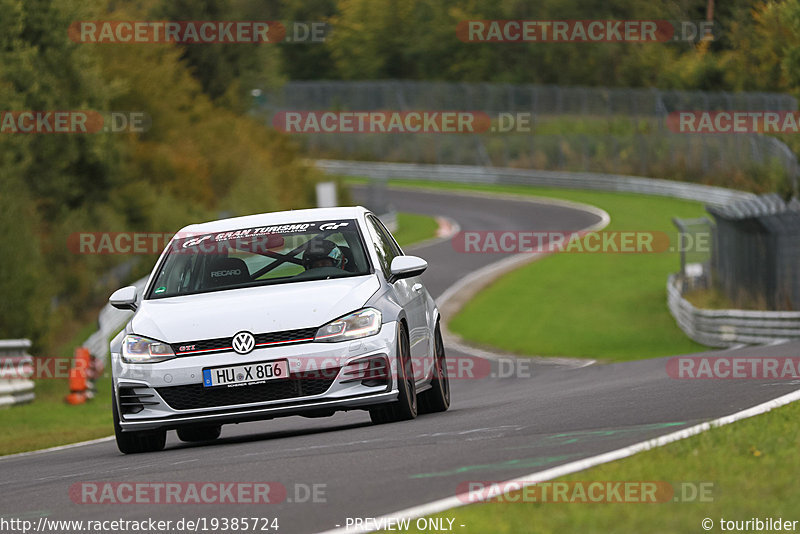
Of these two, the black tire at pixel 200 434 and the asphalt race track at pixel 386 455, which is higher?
the asphalt race track at pixel 386 455

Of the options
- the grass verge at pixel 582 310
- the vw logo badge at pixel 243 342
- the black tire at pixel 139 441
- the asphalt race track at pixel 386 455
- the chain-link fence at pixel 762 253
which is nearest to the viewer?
the asphalt race track at pixel 386 455

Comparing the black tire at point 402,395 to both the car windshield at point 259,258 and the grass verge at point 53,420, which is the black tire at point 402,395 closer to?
the car windshield at point 259,258

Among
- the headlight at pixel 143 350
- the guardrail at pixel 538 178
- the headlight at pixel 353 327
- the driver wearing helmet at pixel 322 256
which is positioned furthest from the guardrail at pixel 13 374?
the guardrail at pixel 538 178

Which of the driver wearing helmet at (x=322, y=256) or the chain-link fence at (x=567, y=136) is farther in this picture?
the chain-link fence at (x=567, y=136)

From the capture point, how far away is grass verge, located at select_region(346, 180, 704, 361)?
25.9 meters

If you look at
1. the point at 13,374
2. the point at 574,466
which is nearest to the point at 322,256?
the point at 574,466

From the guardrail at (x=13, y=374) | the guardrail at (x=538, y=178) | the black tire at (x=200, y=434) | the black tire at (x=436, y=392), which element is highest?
the black tire at (x=436, y=392)

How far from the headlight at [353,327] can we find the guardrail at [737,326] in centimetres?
1311

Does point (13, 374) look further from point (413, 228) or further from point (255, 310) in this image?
point (413, 228)

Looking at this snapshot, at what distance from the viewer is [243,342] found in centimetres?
968

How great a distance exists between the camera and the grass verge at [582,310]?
2589cm

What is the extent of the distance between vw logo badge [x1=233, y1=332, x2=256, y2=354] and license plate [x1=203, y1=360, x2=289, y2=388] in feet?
0.34

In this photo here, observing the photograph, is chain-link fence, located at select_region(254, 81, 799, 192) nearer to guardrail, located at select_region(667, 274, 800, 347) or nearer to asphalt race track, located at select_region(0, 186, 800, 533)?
guardrail, located at select_region(667, 274, 800, 347)

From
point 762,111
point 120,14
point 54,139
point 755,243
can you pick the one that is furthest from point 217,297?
point 762,111
